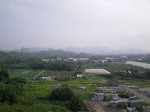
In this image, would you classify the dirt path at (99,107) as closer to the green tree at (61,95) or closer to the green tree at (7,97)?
the green tree at (61,95)

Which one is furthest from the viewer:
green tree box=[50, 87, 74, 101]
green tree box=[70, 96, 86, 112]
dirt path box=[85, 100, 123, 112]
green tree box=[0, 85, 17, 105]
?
green tree box=[50, 87, 74, 101]

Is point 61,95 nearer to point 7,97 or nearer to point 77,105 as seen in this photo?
point 77,105

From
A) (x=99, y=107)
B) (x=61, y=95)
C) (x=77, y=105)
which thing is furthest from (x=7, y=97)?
(x=99, y=107)

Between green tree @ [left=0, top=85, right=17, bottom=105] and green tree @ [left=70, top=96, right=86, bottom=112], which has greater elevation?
green tree @ [left=0, top=85, right=17, bottom=105]

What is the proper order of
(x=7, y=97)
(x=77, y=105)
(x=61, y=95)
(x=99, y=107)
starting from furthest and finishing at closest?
(x=61, y=95) < (x=99, y=107) < (x=77, y=105) < (x=7, y=97)

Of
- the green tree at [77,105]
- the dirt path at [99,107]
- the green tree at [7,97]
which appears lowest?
the dirt path at [99,107]

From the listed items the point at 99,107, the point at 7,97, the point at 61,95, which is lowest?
the point at 99,107

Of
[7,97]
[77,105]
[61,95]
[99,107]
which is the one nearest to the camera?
[7,97]

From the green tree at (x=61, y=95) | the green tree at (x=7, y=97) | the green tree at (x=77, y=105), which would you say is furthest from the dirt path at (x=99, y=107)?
the green tree at (x=7, y=97)

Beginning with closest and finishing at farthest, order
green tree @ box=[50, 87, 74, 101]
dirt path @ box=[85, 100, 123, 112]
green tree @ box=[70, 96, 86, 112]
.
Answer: green tree @ box=[70, 96, 86, 112] < dirt path @ box=[85, 100, 123, 112] < green tree @ box=[50, 87, 74, 101]

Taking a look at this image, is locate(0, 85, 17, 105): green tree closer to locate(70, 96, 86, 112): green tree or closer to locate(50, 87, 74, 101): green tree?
locate(50, 87, 74, 101): green tree

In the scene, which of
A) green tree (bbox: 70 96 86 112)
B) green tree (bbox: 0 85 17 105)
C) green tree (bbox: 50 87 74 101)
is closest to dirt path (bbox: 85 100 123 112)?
green tree (bbox: 70 96 86 112)
